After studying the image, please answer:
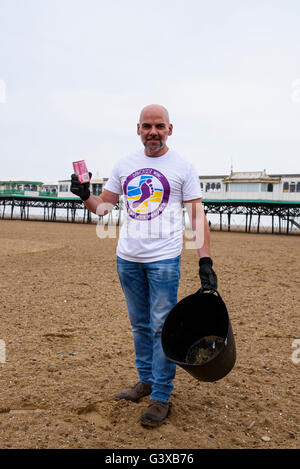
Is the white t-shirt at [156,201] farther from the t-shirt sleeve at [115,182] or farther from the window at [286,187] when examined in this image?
the window at [286,187]

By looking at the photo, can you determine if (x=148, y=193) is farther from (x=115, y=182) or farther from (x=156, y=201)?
(x=115, y=182)

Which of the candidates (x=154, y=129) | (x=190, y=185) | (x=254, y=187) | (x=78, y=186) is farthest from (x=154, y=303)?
(x=254, y=187)

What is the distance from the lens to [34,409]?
11.2 feet

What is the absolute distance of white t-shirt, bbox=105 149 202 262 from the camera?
3189 millimetres

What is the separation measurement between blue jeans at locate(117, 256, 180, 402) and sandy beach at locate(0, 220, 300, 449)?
363 mm

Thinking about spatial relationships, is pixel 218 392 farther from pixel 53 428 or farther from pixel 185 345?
pixel 53 428

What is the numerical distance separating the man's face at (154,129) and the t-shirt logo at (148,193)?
0.65ft

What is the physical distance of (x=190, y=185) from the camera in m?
3.24

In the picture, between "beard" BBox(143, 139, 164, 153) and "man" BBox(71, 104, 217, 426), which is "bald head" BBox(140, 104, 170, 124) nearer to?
"man" BBox(71, 104, 217, 426)

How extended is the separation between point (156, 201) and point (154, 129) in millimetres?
569

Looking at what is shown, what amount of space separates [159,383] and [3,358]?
2164 millimetres

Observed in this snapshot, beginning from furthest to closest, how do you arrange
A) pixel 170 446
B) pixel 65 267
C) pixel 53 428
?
pixel 65 267 < pixel 53 428 < pixel 170 446

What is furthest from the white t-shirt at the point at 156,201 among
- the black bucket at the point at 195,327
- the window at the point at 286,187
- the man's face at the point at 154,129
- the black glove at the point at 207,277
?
the window at the point at 286,187
